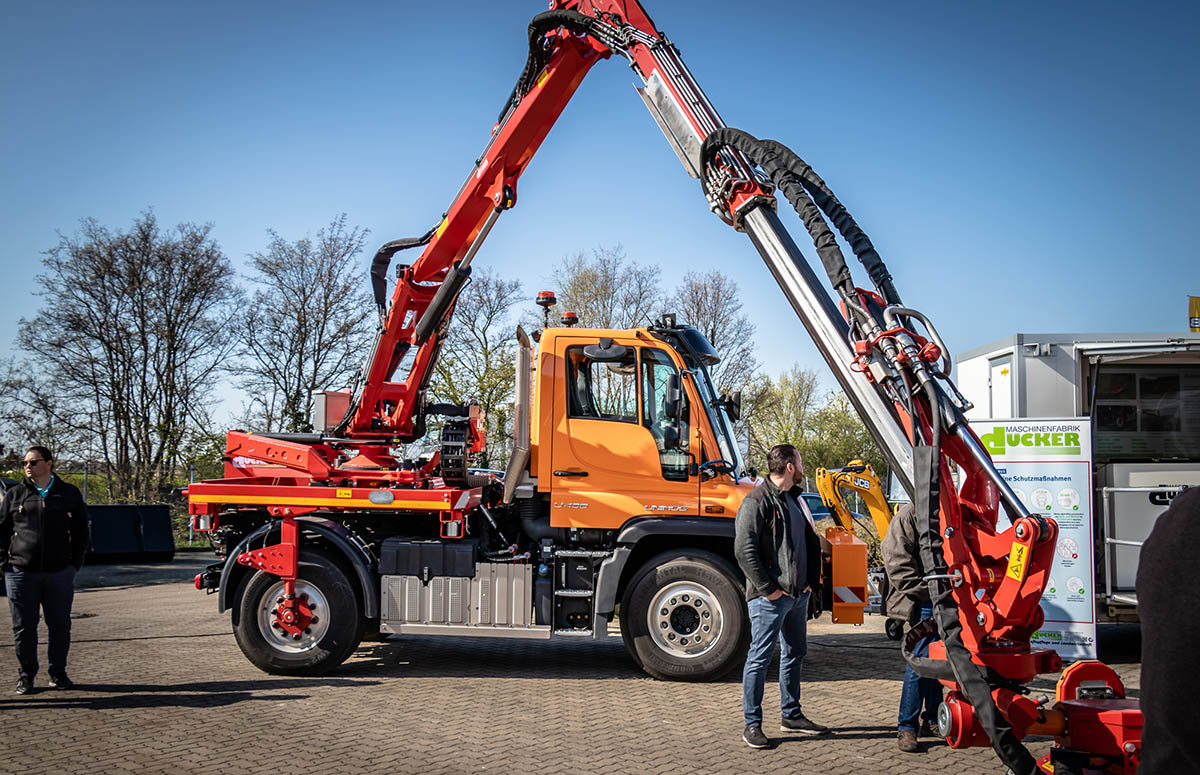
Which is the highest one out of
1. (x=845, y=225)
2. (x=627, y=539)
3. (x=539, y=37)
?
(x=539, y=37)

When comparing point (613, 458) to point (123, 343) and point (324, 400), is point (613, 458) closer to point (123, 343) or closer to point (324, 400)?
point (324, 400)

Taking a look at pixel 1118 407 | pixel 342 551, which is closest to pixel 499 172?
pixel 342 551

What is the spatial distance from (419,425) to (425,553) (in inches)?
76.3

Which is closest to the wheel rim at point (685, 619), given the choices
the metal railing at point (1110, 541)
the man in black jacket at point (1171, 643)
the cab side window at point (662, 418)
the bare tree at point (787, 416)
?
the cab side window at point (662, 418)

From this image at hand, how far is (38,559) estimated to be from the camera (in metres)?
7.20

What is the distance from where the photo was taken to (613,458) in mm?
7961

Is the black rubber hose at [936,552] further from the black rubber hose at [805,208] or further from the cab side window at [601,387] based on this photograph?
the cab side window at [601,387]

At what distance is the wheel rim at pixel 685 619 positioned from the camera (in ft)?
24.8

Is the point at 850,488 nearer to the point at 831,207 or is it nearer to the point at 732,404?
the point at 732,404

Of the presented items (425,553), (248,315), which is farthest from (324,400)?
(248,315)

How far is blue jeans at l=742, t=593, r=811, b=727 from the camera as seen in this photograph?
5.77 m

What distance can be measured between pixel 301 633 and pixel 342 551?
0.78m

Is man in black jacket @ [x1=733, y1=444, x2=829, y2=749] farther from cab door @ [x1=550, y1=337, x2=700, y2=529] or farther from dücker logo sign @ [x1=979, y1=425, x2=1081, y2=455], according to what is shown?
dücker logo sign @ [x1=979, y1=425, x2=1081, y2=455]

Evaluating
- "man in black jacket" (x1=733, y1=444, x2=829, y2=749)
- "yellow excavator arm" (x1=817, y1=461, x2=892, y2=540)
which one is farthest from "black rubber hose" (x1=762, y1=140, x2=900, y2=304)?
"yellow excavator arm" (x1=817, y1=461, x2=892, y2=540)
